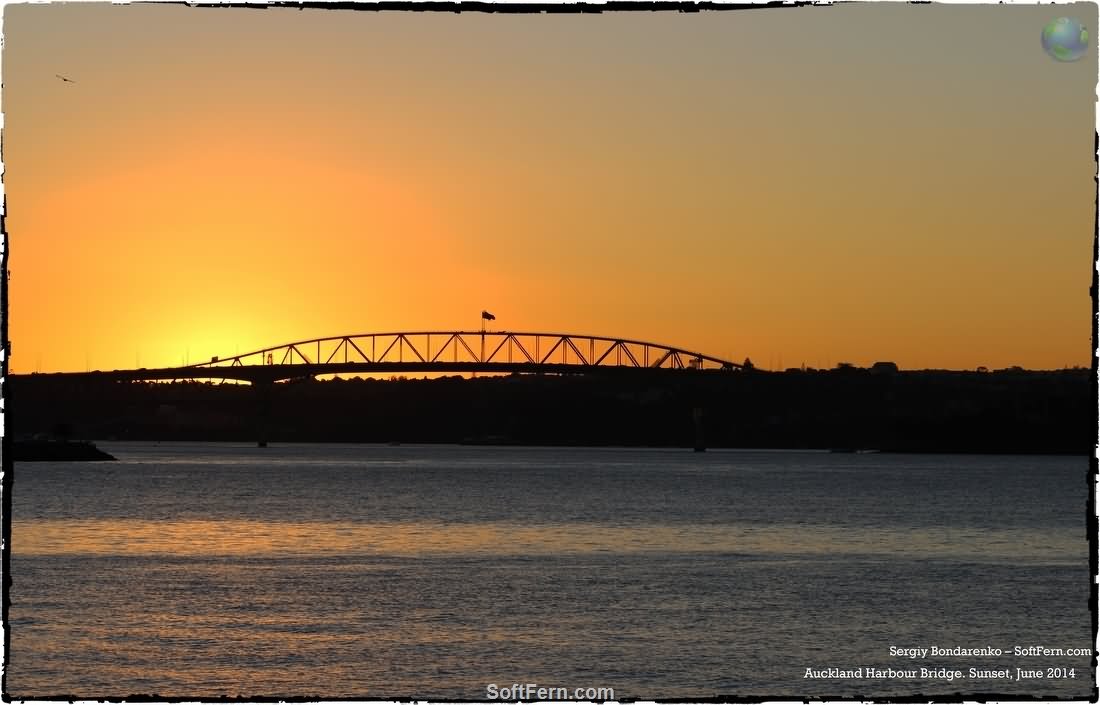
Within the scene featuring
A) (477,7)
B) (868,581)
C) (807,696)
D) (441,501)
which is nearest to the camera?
(477,7)

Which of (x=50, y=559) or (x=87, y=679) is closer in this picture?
(x=87, y=679)

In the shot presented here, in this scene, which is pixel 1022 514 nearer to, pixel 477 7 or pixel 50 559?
pixel 50 559

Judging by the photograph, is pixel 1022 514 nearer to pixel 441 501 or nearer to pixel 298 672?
pixel 441 501

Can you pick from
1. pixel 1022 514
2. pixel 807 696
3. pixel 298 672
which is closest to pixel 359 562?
pixel 298 672

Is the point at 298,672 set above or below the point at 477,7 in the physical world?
below

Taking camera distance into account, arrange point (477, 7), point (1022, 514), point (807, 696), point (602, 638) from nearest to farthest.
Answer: point (477, 7) < point (807, 696) < point (602, 638) < point (1022, 514)

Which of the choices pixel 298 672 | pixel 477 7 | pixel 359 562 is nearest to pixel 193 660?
pixel 298 672
